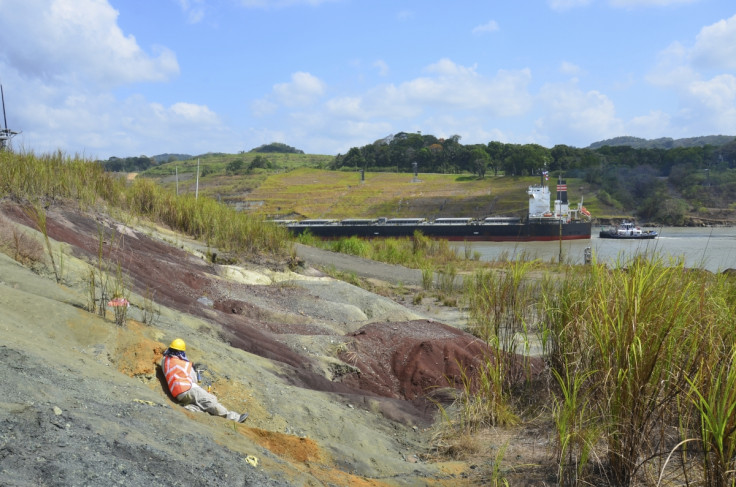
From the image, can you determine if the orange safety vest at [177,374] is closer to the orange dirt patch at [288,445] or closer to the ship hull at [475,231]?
the orange dirt patch at [288,445]

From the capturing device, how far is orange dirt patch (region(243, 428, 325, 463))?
16.9ft

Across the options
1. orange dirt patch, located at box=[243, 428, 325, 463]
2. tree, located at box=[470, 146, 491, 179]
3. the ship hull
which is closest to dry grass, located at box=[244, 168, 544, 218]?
tree, located at box=[470, 146, 491, 179]

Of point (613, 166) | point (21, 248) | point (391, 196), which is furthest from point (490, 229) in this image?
point (21, 248)

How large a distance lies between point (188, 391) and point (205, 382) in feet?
2.25

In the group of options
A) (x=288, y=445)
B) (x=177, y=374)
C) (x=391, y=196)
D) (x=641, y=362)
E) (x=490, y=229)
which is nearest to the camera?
(x=641, y=362)

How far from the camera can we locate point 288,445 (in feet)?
17.4

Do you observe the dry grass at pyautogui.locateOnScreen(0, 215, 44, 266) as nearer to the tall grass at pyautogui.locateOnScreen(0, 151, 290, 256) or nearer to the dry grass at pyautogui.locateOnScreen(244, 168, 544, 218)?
the tall grass at pyautogui.locateOnScreen(0, 151, 290, 256)

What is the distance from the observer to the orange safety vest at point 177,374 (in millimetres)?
5789

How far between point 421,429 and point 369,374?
88.1 inches

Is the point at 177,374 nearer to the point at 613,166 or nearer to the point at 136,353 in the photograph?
the point at 136,353

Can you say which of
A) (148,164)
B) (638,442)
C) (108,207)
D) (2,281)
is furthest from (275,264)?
(148,164)

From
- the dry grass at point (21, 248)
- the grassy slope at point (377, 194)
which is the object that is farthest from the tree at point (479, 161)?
the dry grass at point (21, 248)

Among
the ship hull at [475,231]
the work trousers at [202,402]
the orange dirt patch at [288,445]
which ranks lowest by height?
the ship hull at [475,231]

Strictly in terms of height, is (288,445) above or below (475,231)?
above
